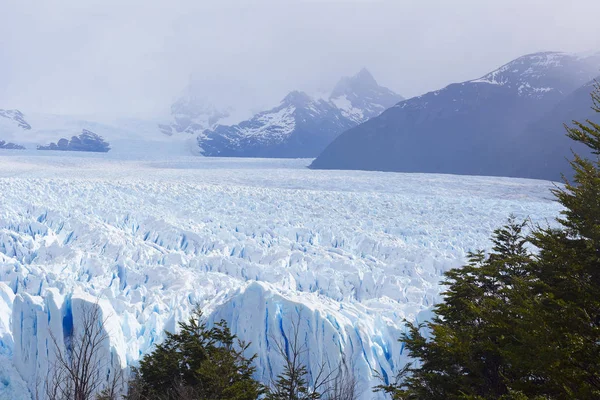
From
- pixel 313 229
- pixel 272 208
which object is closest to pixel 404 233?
pixel 313 229

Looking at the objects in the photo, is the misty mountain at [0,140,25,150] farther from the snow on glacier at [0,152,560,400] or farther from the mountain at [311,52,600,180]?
the snow on glacier at [0,152,560,400]

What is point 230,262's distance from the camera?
51.5 feet

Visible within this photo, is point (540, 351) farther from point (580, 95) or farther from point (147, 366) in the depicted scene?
point (580, 95)

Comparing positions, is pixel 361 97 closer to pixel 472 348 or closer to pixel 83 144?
pixel 83 144

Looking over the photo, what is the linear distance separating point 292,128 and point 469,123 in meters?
60.7

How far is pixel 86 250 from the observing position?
16062mm

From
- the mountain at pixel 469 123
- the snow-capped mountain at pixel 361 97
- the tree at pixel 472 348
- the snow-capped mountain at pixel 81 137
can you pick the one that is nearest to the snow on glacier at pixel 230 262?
the tree at pixel 472 348

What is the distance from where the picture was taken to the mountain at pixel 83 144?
90188 mm

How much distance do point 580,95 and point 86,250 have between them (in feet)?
246

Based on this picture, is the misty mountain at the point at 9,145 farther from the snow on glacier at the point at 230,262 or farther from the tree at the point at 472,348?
the tree at the point at 472,348

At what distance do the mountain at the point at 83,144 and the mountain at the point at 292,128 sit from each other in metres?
26.5

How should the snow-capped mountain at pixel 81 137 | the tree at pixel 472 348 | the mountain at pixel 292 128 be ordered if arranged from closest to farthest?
the tree at pixel 472 348 → the snow-capped mountain at pixel 81 137 → the mountain at pixel 292 128

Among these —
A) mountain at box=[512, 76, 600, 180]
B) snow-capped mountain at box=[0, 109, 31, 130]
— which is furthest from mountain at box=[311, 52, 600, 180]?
snow-capped mountain at box=[0, 109, 31, 130]

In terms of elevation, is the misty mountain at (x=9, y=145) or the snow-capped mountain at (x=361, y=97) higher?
the snow-capped mountain at (x=361, y=97)
